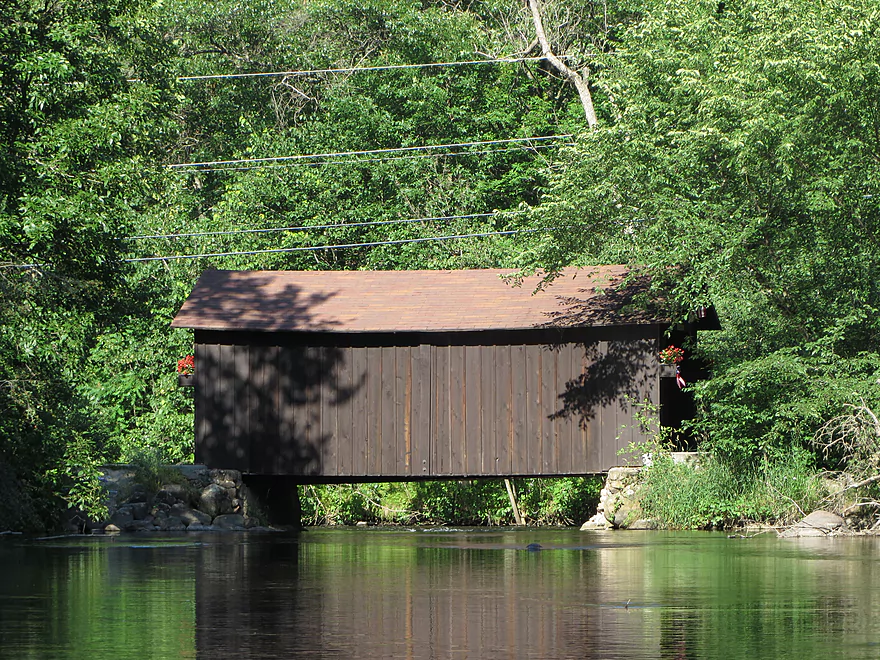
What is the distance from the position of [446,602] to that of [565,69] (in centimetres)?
3060

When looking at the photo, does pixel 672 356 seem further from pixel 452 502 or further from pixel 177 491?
pixel 177 491

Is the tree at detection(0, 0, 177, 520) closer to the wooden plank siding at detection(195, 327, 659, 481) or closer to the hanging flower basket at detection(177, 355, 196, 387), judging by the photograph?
the hanging flower basket at detection(177, 355, 196, 387)

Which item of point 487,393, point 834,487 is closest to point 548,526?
point 487,393

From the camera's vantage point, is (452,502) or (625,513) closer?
(625,513)

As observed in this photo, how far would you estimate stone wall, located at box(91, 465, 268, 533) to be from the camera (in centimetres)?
2312

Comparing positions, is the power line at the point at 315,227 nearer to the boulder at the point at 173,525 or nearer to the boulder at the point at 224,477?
the boulder at the point at 224,477

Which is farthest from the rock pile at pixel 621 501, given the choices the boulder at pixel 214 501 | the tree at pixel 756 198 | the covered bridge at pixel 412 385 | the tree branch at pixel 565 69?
the tree branch at pixel 565 69

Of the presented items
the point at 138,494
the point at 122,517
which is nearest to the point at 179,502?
the point at 138,494

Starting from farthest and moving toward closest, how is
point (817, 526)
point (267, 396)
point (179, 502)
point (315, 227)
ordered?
point (315, 227) → point (267, 396) → point (179, 502) → point (817, 526)

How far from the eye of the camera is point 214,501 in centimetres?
2403

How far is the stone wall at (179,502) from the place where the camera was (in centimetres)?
2312

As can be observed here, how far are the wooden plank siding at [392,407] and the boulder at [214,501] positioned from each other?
0.95m

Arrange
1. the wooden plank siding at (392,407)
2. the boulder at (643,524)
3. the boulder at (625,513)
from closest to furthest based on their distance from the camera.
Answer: the boulder at (643,524), the boulder at (625,513), the wooden plank siding at (392,407)

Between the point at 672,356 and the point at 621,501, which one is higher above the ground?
the point at 672,356
